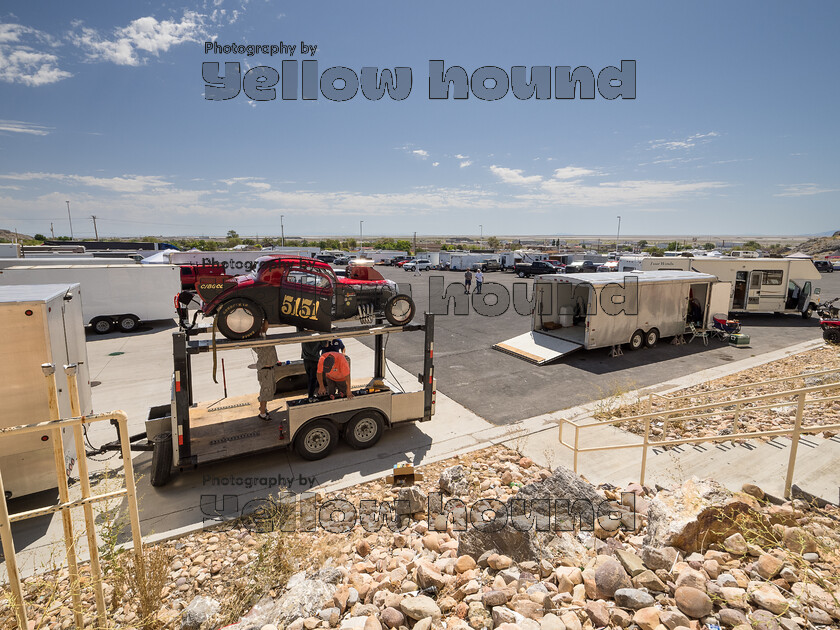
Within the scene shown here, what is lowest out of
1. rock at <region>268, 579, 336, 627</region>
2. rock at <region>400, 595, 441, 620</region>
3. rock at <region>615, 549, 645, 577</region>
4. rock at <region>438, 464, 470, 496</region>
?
rock at <region>438, 464, 470, 496</region>

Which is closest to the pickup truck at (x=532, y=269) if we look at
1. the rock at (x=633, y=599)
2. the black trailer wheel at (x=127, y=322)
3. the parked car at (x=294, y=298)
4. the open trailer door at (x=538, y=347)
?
the open trailer door at (x=538, y=347)

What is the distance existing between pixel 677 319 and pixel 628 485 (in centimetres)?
1211

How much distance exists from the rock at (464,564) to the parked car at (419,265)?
4096 centimetres

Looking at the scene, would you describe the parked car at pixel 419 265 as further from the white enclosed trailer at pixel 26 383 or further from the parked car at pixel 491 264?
the white enclosed trailer at pixel 26 383

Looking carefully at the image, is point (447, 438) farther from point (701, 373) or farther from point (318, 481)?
point (701, 373)

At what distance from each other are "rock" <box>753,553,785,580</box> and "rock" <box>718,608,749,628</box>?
2.11 feet

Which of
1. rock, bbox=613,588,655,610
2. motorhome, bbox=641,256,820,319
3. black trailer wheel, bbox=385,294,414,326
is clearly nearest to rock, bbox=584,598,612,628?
rock, bbox=613,588,655,610

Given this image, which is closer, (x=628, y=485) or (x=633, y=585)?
(x=633, y=585)

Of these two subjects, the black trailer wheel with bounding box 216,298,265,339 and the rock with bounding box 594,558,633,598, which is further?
the black trailer wheel with bounding box 216,298,265,339

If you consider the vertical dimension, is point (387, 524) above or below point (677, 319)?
below

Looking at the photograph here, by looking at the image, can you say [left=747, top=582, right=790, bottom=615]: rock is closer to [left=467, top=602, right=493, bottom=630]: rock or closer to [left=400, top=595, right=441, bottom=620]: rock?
[left=467, top=602, right=493, bottom=630]: rock

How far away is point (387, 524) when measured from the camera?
576 centimetres

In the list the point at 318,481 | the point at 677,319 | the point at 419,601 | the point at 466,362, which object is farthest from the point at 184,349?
the point at 677,319

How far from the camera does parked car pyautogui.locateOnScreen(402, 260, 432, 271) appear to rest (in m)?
45.9
